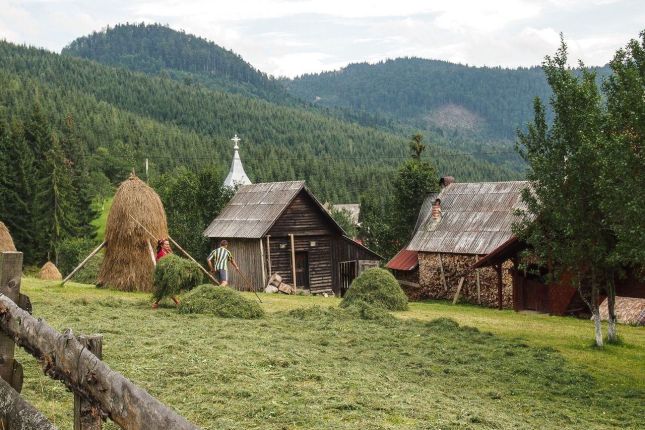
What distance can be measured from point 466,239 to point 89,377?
116ft

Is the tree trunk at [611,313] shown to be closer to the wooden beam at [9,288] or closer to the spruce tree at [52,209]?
the wooden beam at [9,288]

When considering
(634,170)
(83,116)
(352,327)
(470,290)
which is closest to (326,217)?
(470,290)

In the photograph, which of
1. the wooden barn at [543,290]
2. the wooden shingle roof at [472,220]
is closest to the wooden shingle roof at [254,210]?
the wooden shingle roof at [472,220]

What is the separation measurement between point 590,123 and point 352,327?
299 inches

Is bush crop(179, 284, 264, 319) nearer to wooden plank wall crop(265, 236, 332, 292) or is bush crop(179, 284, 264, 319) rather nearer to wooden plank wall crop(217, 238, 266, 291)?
wooden plank wall crop(217, 238, 266, 291)

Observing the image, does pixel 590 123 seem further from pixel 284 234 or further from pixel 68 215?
pixel 68 215

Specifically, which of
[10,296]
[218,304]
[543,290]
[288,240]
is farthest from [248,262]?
[10,296]

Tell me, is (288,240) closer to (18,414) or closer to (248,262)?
(248,262)

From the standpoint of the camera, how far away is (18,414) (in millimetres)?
5191

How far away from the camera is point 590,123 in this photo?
1772cm

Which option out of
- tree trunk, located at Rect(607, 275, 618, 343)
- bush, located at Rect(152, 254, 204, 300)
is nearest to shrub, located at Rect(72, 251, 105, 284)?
bush, located at Rect(152, 254, 204, 300)

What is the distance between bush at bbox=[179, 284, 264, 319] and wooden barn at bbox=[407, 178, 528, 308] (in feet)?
59.4

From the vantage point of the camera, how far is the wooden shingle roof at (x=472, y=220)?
3800cm

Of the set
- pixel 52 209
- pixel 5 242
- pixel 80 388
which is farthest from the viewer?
pixel 52 209
